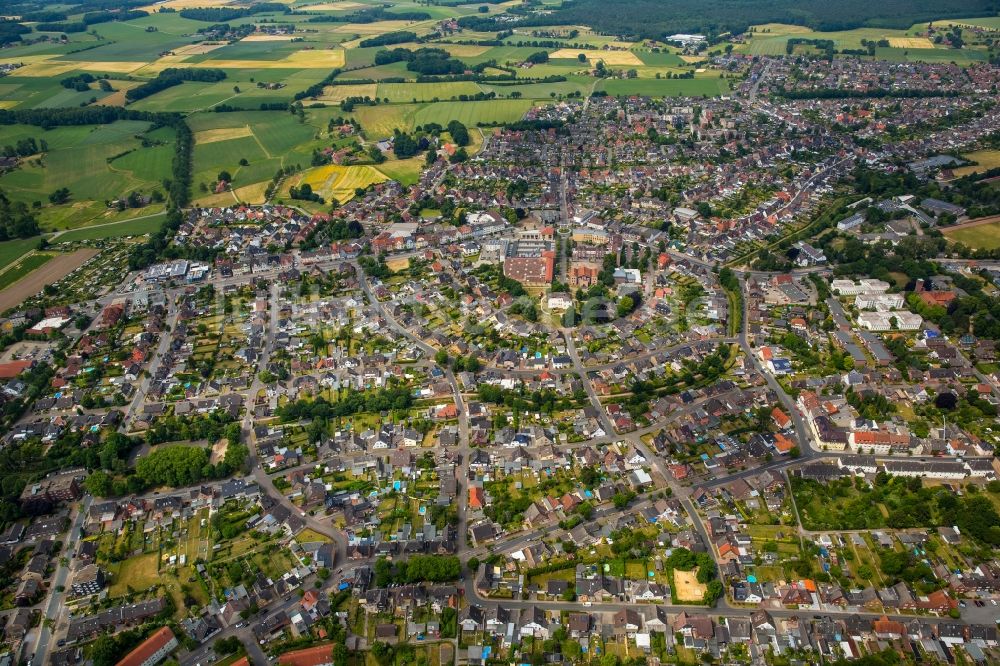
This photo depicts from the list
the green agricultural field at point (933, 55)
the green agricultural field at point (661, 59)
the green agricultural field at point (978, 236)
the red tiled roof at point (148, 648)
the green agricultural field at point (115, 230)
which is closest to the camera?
the red tiled roof at point (148, 648)

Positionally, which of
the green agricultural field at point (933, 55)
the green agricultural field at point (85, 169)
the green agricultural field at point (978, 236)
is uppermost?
the green agricultural field at point (933, 55)

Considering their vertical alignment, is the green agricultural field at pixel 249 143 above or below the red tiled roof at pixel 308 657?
above

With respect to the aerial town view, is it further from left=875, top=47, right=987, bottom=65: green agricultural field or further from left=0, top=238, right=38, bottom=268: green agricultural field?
left=875, top=47, right=987, bottom=65: green agricultural field

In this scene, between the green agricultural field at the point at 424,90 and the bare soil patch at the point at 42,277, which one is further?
the green agricultural field at the point at 424,90

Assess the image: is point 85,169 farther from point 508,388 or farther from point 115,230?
point 508,388

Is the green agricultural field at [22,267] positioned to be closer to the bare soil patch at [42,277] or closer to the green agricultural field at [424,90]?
the bare soil patch at [42,277]

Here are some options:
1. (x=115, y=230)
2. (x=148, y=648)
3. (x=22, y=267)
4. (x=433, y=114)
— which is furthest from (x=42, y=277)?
(x=433, y=114)

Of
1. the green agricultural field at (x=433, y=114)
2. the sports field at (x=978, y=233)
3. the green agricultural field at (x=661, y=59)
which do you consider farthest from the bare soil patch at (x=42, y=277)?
the green agricultural field at (x=661, y=59)

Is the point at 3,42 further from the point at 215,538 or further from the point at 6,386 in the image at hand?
the point at 215,538
